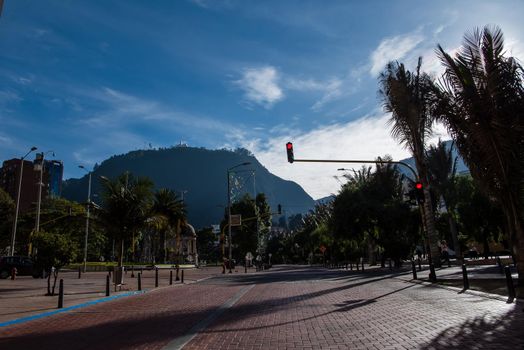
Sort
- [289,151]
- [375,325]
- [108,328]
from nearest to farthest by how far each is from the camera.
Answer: [375,325], [108,328], [289,151]

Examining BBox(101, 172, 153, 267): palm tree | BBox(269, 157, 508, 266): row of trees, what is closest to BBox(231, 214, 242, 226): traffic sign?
BBox(269, 157, 508, 266): row of trees

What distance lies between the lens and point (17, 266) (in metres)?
33.0

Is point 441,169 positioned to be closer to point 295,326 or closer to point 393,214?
point 393,214

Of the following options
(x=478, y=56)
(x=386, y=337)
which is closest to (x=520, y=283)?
(x=478, y=56)

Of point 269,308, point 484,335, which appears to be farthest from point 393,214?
point 484,335

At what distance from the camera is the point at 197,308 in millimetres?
12477

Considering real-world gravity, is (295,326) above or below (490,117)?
below

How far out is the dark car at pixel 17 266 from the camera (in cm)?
3194

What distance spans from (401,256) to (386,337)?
101 feet

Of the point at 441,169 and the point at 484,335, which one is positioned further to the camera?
the point at 441,169

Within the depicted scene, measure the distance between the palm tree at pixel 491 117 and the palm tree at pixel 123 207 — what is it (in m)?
15.4

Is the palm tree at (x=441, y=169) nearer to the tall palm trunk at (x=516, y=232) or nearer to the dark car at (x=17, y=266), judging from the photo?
the tall palm trunk at (x=516, y=232)

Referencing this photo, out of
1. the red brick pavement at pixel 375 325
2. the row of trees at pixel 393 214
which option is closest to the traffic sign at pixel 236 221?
the row of trees at pixel 393 214

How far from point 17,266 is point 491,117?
113ft
